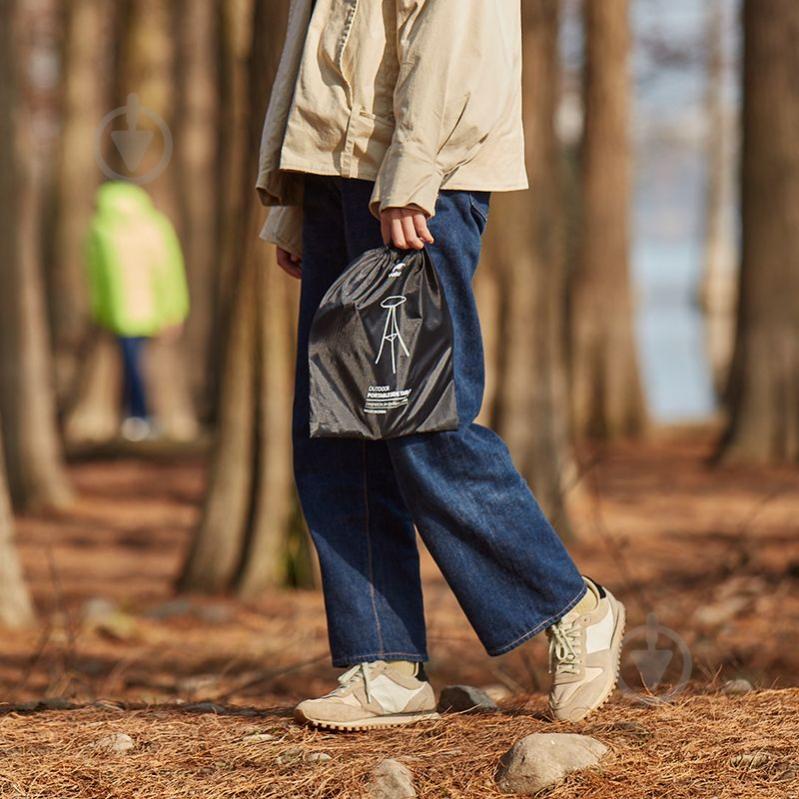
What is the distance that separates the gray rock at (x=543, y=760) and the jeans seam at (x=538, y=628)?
23 centimetres

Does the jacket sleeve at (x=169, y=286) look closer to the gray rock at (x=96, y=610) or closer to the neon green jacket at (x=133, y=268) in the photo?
the neon green jacket at (x=133, y=268)

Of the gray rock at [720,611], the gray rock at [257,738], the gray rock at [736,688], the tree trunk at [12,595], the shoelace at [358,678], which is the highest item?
the shoelace at [358,678]

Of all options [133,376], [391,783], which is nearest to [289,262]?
[391,783]

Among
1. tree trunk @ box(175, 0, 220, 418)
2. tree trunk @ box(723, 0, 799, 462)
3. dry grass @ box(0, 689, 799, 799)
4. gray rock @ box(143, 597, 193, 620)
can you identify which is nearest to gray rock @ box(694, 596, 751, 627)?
gray rock @ box(143, 597, 193, 620)

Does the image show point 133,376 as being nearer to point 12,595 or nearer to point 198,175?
point 198,175

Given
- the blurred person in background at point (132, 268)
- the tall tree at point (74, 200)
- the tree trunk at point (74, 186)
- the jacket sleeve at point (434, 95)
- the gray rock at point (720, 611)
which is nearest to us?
the jacket sleeve at point (434, 95)

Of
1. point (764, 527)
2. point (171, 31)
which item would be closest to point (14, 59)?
point (764, 527)

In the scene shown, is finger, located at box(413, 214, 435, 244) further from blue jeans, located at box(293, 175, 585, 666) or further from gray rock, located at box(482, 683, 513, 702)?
gray rock, located at box(482, 683, 513, 702)

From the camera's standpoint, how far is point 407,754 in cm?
330

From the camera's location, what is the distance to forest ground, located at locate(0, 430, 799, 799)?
320cm

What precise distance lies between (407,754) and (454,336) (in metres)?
0.96

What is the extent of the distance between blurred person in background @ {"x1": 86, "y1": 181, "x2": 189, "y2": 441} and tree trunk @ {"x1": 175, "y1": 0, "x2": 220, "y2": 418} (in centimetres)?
306

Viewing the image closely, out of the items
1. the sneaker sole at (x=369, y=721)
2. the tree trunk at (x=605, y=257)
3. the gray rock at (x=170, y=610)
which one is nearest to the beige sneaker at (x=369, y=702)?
the sneaker sole at (x=369, y=721)

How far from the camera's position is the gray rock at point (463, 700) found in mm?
3794
